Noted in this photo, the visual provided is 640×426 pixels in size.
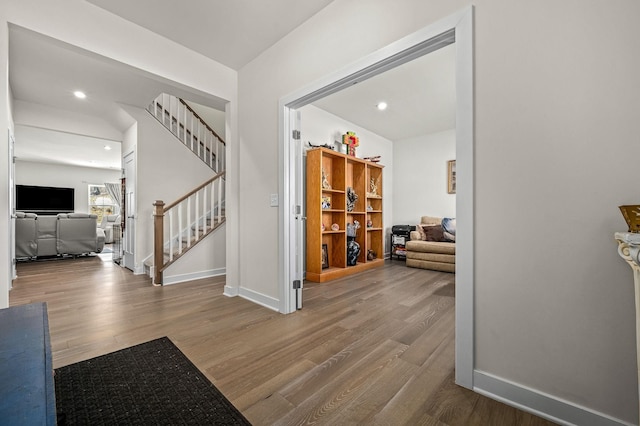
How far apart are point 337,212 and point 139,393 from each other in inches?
141

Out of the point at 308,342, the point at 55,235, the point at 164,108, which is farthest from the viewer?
the point at 55,235

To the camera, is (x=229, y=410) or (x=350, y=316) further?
(x=350, y=316)

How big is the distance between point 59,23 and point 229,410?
298 centimetres

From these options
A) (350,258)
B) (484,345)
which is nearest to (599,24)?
(484,345)

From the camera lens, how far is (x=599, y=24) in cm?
118

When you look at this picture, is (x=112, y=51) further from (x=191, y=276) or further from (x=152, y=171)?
(x=191, y=276)

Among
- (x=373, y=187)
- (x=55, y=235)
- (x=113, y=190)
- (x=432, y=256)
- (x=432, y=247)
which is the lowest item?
(x=432, y=256)

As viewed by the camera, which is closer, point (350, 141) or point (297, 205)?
point (297, 205)

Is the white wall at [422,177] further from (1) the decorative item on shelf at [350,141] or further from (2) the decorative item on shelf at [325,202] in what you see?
(2) the decorative item on shelf at [325,202]

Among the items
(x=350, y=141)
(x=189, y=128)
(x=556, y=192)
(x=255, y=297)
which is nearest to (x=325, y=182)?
(x=350, y=141)

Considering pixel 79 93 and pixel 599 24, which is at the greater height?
pixel 79 93

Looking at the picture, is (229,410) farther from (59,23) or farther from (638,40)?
(59,23)

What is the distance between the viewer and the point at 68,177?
32.2ft

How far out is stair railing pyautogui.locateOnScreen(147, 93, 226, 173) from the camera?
4816 mm
